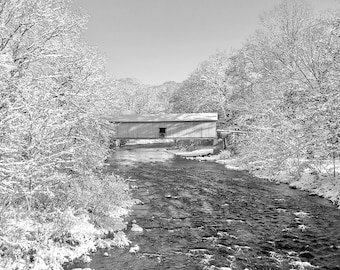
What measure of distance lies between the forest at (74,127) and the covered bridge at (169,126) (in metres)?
4.88

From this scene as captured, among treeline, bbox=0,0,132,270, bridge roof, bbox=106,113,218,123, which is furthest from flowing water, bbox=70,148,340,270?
bridge roof, bbox=106,113,218,123

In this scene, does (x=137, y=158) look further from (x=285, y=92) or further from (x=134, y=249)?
(x=134, y=249)

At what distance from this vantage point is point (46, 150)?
978cm

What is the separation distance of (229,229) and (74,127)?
28.3ft

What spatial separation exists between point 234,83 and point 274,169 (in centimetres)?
2117

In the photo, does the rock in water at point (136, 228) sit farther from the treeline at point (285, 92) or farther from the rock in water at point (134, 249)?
the treeline at point (285, 92)

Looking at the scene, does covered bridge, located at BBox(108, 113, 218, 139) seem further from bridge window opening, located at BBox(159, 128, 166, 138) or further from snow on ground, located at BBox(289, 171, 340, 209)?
snow on ground, located at BBox(289, 171, 340, 209)

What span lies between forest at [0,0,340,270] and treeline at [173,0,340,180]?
13 cm

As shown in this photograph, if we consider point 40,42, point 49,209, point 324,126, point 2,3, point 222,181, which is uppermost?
point 2,3

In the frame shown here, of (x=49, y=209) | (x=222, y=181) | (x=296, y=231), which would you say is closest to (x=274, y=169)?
(x=222, y=181)

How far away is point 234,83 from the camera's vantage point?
1666 inches

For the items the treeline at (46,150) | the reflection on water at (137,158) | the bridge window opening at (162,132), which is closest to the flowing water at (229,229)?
the treeline at (46,150)

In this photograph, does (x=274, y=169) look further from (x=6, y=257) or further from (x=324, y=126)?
(x=6, y=257)

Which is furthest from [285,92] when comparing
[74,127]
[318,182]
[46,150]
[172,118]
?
[46,150]
